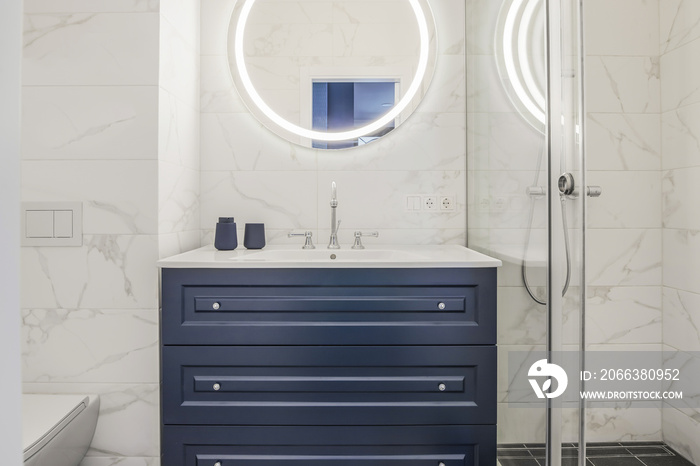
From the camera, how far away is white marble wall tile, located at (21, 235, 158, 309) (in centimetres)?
159

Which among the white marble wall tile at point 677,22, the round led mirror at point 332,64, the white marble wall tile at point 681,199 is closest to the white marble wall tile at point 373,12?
the round led mirror at point 332,64

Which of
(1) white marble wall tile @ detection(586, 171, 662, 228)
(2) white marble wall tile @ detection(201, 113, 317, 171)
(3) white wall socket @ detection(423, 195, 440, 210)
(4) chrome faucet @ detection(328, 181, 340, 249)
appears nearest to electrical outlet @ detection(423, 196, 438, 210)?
(3) white wall socket @ detection(423, 195, 440, 210)

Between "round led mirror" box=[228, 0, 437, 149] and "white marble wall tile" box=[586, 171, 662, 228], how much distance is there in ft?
3.62

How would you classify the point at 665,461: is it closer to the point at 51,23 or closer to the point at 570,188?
the point at 570,188

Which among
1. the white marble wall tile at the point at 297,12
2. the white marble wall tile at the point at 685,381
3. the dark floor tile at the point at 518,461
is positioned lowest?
the dark floor tile at the point at 518,461

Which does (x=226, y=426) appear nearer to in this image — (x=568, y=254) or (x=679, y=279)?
(x=568, y=254)

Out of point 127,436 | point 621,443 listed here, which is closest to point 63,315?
point 127,436

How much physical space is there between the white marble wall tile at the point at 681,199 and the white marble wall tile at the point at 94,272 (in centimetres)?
154

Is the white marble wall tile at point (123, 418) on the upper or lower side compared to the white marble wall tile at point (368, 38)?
lower

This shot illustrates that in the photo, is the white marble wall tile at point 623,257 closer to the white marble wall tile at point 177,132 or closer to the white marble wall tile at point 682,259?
the white marble wall tile at point 682,259

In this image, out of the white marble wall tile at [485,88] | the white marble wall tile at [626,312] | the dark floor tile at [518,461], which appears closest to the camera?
the white marble wall tile at [626,312]

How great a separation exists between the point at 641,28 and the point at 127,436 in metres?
1.99

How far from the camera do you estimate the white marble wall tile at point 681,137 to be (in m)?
1.03

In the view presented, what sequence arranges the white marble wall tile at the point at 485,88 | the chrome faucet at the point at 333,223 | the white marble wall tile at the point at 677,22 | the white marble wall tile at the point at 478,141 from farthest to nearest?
the chrome faucet at the point at 333,223 → the white marble wall tile at the point at 478,141 → the white marble wall tile at the point at 485,88 → the white marble wall tile at the point at 677,22
